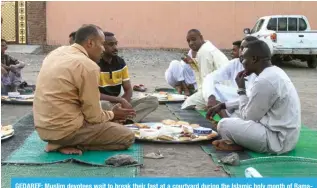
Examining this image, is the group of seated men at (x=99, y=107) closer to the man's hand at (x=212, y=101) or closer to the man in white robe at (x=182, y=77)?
the man's hand at (x=212, y=101)

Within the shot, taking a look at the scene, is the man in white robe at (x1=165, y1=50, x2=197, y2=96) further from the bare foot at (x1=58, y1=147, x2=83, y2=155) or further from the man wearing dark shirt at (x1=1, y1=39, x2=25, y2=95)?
the bare foot at (x1=58, y1=147, x2=83, y2=155)

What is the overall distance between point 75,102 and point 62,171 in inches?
28.2

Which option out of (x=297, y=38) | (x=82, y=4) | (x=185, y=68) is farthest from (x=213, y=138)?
(x=82, y=4)

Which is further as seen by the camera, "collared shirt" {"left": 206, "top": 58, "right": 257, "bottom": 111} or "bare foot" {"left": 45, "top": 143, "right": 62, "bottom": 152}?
"collared shirt" {"left": 206, "top": 58, "right": 257, "bottom": 111}

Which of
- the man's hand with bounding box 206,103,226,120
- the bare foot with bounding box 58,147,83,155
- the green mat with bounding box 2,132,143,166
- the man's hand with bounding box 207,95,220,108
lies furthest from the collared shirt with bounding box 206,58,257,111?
the bare foot with bounding box 58,147,83,155

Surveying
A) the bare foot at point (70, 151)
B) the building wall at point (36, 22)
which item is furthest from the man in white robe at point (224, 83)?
the building wall at point (36, 22)

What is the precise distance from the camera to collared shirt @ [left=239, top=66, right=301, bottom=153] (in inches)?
190

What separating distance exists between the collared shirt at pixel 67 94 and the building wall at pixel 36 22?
15332 mm

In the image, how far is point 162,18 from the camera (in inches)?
789

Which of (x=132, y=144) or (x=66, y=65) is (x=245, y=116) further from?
(x=66, y=65)

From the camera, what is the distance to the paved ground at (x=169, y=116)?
4613 mm

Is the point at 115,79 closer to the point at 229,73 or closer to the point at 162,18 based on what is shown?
the point at 229,73

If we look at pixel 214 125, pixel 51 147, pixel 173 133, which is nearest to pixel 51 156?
pixel 51 147

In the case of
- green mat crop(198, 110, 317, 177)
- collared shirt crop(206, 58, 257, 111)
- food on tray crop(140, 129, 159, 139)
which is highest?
collared shirt crop(206, 58, 257, 111)
